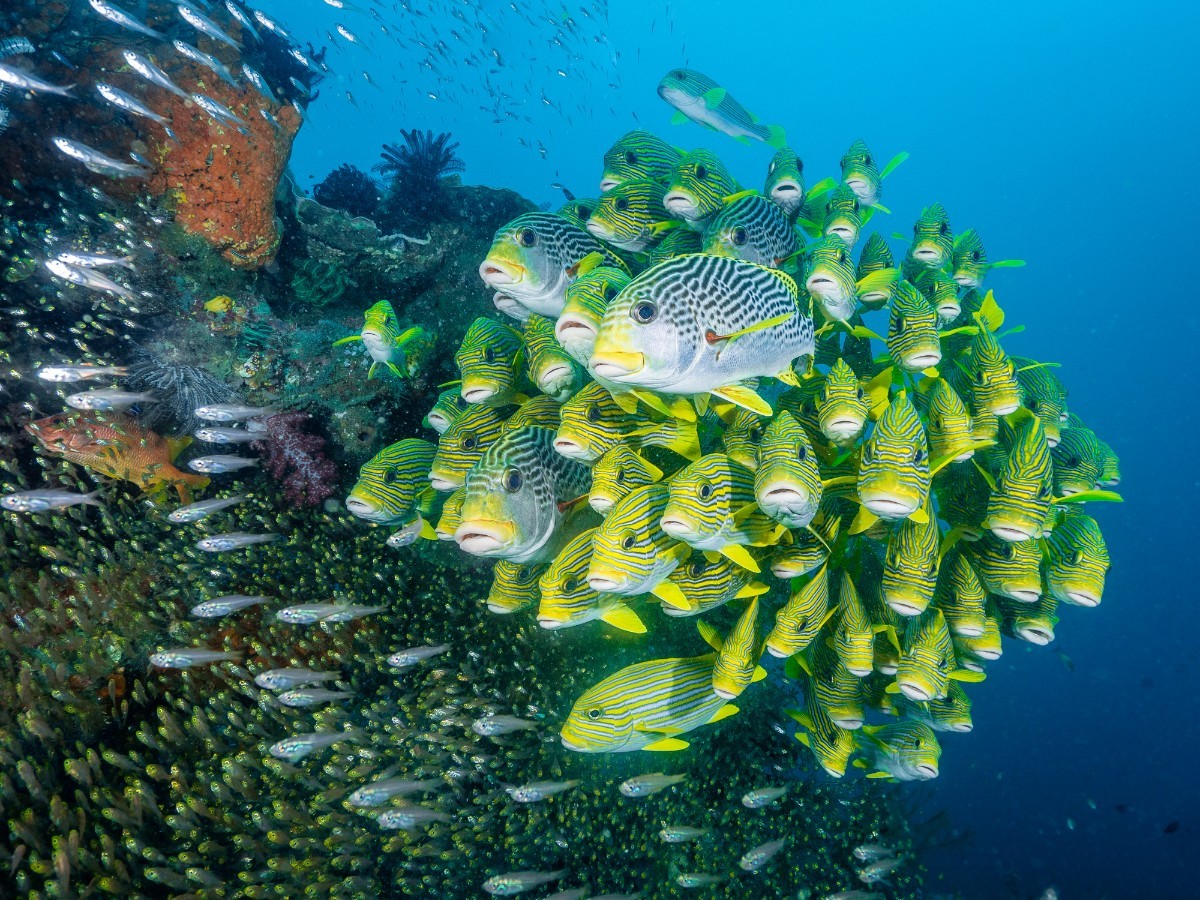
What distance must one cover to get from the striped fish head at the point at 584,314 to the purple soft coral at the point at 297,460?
4150mm

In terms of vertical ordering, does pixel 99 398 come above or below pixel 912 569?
below

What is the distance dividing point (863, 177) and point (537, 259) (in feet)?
8.18

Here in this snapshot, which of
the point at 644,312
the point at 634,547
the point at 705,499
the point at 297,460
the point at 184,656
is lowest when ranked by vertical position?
the point at 184,656

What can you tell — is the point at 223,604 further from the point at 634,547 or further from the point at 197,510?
the point at 634,547

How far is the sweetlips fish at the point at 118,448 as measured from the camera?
18.4 feet

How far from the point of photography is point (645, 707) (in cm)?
328

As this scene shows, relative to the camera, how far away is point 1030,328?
75.3 m

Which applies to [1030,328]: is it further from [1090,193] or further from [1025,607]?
[1025,607]

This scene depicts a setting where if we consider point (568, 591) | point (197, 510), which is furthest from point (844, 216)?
point (197, 510)

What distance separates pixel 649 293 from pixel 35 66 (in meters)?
8.12

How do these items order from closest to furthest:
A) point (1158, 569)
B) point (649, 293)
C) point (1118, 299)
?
point (649, 293), point (1158, 569), point (1118, 299)

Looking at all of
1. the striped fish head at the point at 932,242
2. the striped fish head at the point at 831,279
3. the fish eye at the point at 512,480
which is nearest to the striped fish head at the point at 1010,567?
the striped fish head at the point at 831,279

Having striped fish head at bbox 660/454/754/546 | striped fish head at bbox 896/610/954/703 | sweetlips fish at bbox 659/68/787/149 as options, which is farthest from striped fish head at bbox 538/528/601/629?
sweetlips fish at bbox 659/68/787/149

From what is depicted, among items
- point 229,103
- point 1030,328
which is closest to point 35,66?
point 229,103
